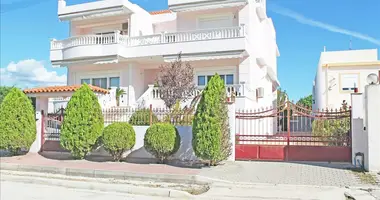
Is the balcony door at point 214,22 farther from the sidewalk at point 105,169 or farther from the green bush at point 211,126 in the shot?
the sidewalk at point 105,169

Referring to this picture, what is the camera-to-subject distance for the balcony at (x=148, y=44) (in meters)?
19.8

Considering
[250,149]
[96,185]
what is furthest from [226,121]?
[96,185]

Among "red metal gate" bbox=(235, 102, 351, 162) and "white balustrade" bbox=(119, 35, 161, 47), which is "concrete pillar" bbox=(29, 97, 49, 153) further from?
"red metal gate" bbox=(235, 102, 351, 162)

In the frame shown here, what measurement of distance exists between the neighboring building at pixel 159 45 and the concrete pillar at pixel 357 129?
23.7ft

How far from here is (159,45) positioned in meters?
21.4

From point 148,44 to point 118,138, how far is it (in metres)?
10.1

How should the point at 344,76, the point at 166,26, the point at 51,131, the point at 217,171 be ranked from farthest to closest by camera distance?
1. the point at 344,76
2. the point at 166,26
3. the point at 51,131
4. the point at 217,171

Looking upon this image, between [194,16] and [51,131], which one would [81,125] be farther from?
[194,16]

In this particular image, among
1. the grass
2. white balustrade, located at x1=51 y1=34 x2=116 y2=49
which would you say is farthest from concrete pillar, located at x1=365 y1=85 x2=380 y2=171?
white balustrade, located at x1=51 y1=34 x2=116 y2=49

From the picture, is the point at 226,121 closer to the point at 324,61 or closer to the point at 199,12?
the point at 199,12

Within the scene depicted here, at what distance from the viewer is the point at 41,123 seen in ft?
53.5

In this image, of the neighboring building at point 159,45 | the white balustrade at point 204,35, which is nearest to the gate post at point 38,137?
the neighboring building at point 159,45

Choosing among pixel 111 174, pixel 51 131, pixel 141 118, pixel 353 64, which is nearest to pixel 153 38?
pixel 141 118

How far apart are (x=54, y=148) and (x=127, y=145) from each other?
17.0ft
